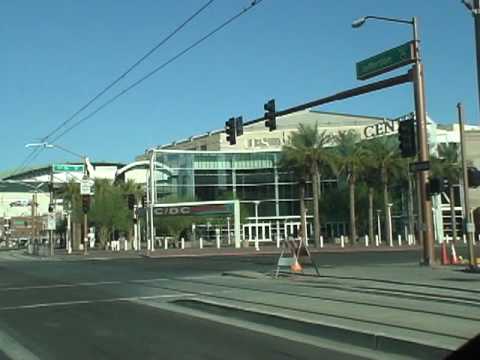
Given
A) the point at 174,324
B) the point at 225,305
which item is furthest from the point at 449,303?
the point at 174,324

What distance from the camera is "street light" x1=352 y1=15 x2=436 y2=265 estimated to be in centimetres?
2684

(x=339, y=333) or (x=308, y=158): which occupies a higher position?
(x=308, y=158)

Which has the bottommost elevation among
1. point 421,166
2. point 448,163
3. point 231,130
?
point 421,166

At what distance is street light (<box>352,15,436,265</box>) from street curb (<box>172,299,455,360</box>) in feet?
45.0

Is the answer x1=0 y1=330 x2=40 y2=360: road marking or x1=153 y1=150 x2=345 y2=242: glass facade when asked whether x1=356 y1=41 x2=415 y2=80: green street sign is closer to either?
x1=0 y1=330 x2=40 y2=360: road marking

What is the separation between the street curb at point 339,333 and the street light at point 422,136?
13729 mm

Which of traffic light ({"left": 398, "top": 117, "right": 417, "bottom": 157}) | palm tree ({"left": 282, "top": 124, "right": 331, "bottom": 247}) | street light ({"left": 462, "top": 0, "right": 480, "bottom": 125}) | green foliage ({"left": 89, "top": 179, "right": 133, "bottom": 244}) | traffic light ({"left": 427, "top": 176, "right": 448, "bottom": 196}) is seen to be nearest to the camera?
street light ({"left": 462, "top": 0, "right": 480, "bottom": 125})

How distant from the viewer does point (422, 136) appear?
90.8 feet

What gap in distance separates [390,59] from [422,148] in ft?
12.6

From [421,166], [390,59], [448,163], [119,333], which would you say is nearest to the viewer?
[119,333]

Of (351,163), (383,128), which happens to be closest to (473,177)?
(351,163)

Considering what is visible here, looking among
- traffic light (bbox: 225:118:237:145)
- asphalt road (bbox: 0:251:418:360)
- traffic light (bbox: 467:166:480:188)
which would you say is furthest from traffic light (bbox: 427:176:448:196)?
asphalt road (bbox: 0:251:418:360)

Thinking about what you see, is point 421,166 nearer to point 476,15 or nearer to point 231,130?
point 231,130

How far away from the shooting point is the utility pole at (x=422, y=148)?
26.8 meters
